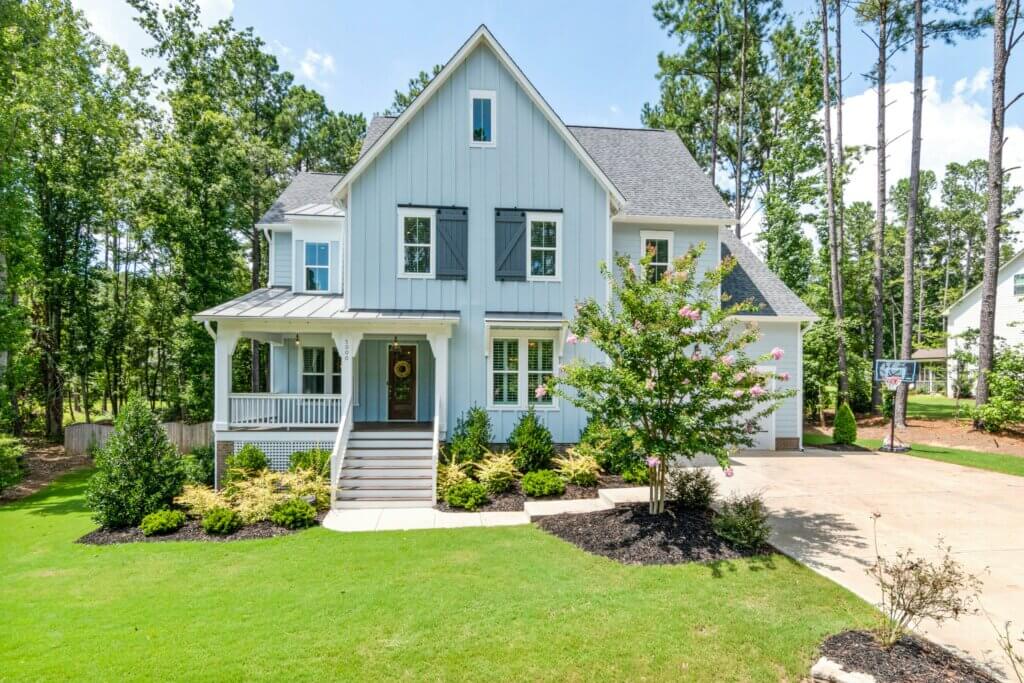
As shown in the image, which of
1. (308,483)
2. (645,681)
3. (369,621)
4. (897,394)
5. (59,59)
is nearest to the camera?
(645,681)

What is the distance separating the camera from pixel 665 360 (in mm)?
7422

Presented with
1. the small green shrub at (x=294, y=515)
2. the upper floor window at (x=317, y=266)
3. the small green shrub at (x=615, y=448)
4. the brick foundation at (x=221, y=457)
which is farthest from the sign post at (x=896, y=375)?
the brick foundation at (x=221, y=457)

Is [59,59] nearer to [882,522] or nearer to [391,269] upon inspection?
[391,269]

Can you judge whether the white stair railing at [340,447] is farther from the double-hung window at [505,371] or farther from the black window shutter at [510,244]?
the black window shutter at [510,244]

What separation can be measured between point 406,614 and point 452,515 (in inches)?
146

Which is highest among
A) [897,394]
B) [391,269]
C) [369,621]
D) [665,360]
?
[391,269]

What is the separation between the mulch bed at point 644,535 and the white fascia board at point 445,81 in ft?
25.7

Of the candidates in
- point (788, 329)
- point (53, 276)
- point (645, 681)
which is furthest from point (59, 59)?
point (788, 329)

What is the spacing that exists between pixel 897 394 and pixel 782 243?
27.9 ft

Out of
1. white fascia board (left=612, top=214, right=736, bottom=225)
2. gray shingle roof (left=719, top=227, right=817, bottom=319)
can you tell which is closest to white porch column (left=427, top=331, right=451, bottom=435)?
white fascia board (left=612, top=214, right=736, bottom=225)

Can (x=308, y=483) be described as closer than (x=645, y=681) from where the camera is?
No

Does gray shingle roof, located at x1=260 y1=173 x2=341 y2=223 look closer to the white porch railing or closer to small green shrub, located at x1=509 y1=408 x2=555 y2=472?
the white porch railing

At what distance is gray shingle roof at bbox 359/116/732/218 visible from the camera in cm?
1377

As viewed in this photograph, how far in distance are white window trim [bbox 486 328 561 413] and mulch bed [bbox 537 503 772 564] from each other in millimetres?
3843
